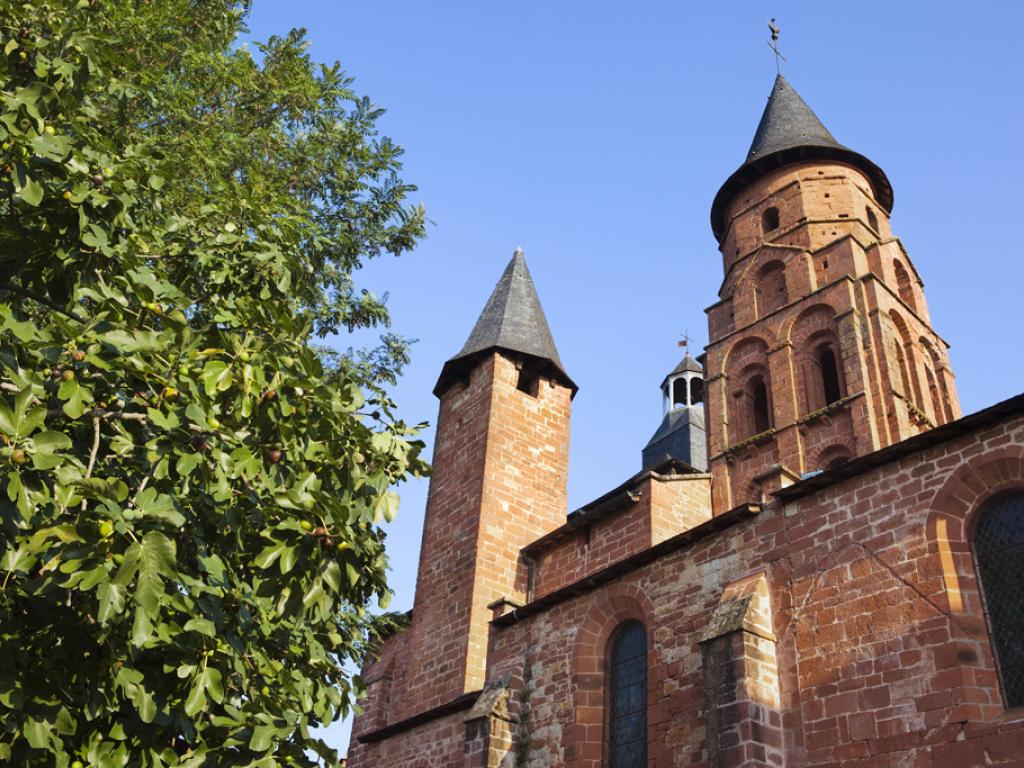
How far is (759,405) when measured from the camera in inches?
985

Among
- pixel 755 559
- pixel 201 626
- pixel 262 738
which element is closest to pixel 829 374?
pixel 755 559

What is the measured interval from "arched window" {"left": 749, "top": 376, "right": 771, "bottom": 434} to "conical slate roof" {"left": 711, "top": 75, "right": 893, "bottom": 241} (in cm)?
659

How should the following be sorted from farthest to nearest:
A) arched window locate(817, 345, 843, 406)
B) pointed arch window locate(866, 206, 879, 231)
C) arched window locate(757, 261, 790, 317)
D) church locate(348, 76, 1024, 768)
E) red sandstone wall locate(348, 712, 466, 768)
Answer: pointed arch window locate(866, 206, 879, 231) → arched window locate(757, 261, 790, 317) → arched window locate(817, 345, 843, 406) → red sandstone wall locate(348, 712, 466, 768) → church locate(348, 76, 1024, 768)

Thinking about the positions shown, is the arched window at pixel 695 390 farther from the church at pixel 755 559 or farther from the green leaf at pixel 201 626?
the green leaf at pixel 201 626

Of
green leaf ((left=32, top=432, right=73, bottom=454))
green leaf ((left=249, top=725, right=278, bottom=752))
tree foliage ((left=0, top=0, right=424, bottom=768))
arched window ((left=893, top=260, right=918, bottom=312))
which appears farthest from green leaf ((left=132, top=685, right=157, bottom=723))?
arched window ((left=893, top=260, right=918, bottom=312))

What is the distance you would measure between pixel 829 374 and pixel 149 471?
21.6 metres

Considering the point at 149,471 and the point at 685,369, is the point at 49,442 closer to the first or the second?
the point at 149,471

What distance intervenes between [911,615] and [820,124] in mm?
23489

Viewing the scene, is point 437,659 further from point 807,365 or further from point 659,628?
point 807,365

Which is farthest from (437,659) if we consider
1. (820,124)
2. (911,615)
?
(820,124)

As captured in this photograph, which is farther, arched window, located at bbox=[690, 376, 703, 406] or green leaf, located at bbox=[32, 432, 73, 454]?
arched window, located at bbox=[690, 376, 703, 406]

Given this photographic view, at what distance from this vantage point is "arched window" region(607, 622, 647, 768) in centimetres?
1127

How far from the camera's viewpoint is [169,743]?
516 centimetres

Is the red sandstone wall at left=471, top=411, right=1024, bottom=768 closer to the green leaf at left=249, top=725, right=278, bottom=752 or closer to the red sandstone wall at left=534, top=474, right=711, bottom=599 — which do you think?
the red sandstone wall at left=534, top=474, right=711, bottom=599
